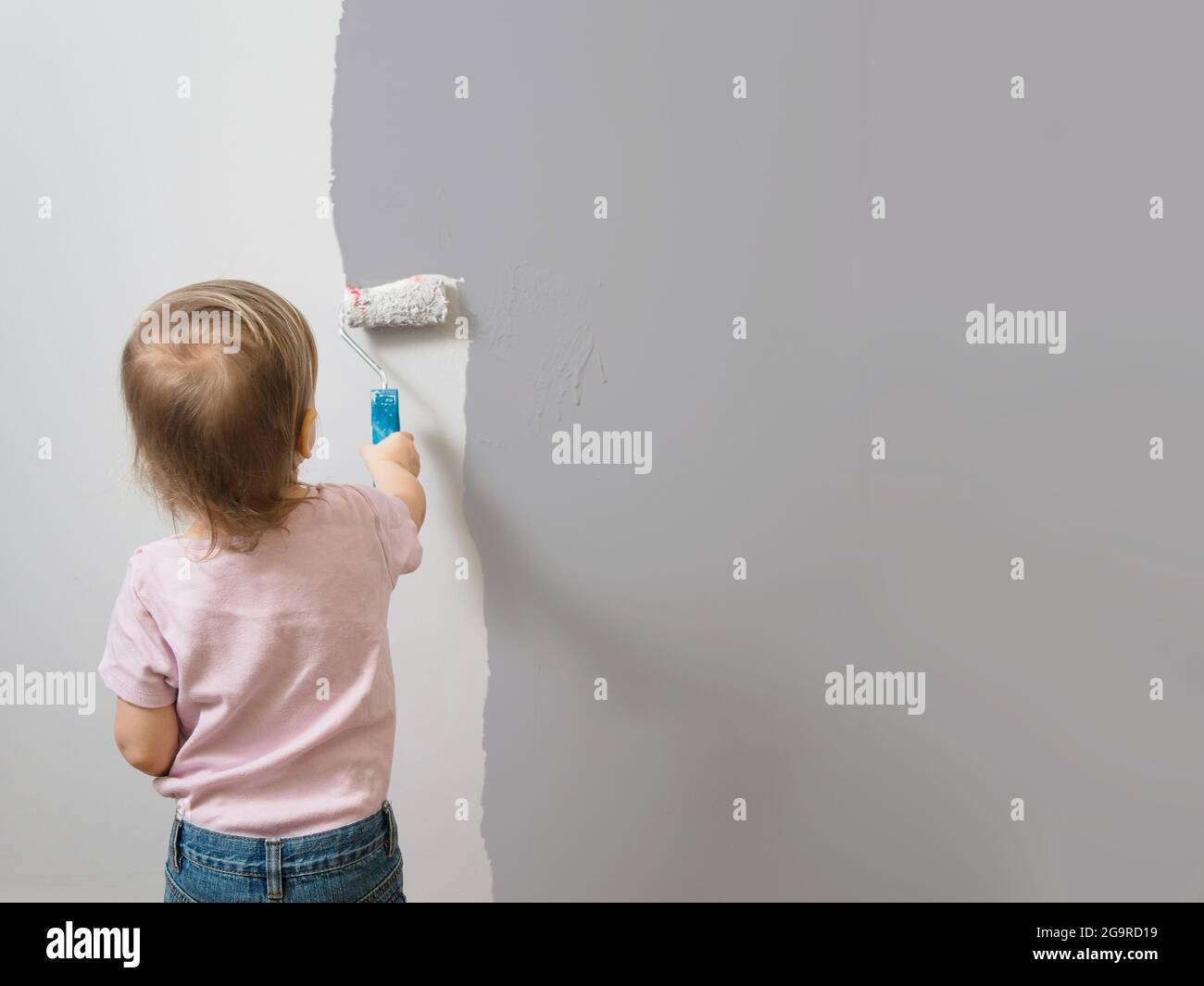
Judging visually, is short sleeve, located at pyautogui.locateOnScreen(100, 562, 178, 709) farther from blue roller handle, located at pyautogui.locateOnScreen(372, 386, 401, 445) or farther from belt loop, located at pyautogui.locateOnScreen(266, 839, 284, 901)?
blue roller handle, located at pyautogui.locateOnScreen(372, 386, 401, 445)

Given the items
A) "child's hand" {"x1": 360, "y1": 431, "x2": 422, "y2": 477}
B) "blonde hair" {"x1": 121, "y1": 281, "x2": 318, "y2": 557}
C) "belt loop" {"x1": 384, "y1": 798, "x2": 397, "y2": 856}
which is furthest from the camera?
"child's hand" {"x1": 360, "y1": 431, "x2": 422, "y2": 477}

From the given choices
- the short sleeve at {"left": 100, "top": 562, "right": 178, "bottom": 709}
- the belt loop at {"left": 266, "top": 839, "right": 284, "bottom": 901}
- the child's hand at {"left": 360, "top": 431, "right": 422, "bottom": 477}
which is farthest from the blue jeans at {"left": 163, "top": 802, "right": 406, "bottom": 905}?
the child's hand at {"left": 360, "top": 431, "right": 422, "bottom": 477}

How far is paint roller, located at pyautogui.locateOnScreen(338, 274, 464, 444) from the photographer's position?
42.3 inches

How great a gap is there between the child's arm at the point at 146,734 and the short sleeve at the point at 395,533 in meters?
0.22

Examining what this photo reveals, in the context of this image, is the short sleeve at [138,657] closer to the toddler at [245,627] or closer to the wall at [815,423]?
the toddler at [245,627]

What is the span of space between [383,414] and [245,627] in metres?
0.37

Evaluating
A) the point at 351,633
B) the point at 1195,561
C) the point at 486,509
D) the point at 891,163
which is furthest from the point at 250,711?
the point at 1195,561

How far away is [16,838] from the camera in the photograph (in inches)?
46.0

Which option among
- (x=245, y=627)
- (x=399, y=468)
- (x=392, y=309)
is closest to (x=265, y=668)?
(x=245, y=627)

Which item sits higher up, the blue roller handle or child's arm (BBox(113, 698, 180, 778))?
the blue roller handle

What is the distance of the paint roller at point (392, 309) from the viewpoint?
1.07 metres

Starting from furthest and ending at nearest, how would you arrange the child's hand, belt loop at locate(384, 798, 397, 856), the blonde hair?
the child's hand, belt loop at locate(384, 798, 397, 856), the blonde hair

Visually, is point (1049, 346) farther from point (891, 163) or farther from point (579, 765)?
point (579, 765)

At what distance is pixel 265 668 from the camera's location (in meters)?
0.77
